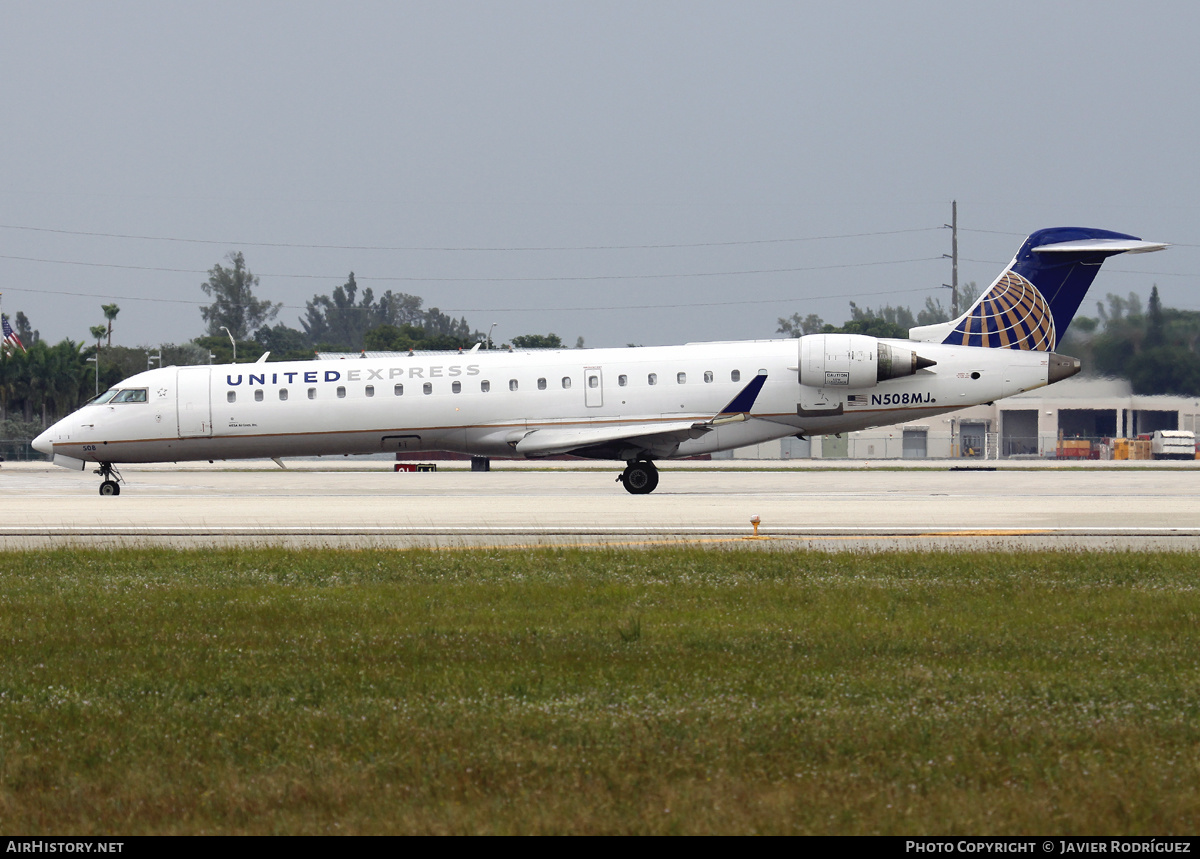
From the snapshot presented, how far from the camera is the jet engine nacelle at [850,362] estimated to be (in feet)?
98.7

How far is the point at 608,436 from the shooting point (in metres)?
29.7

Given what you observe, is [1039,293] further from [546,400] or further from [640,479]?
[546,400]

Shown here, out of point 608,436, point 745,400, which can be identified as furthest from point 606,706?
point 745,400

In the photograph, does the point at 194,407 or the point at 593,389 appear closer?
the point at 593,389

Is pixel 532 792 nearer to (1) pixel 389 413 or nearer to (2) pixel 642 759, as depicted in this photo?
(2) pixel 642 759

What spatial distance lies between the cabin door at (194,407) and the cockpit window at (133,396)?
0.91 metres

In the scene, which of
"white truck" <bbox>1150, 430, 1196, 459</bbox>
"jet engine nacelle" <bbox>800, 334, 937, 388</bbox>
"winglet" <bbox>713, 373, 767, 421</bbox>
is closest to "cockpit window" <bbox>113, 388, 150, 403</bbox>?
"winglet" <bbox>713, 373, 767, 421</bbox>

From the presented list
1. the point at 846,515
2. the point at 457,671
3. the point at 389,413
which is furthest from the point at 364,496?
the point at 457,671

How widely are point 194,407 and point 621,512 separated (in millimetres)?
13665

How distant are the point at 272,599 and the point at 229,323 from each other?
19171 centimetres

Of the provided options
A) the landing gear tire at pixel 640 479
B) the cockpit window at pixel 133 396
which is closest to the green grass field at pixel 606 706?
the landing gear tire at pixel 640 479

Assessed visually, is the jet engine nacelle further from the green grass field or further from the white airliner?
the green grass field

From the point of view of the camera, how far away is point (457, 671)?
27.5ft

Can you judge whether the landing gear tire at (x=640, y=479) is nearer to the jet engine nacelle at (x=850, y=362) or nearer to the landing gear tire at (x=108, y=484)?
the jet engine nacelle at (x=850, y=362)
